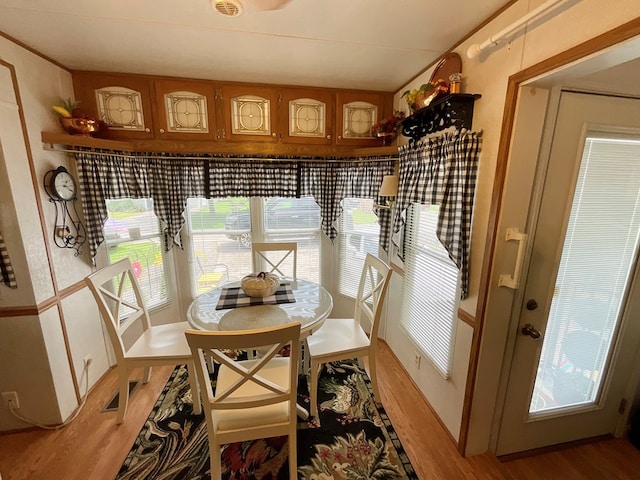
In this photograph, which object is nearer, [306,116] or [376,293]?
[376,293]

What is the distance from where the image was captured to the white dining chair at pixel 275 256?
248 centimetres

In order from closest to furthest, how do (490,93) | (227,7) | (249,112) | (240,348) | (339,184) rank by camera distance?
(240,348) < (227,7) < (490,93) < (249,112) < (339,184)

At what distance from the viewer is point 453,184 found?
1516 mm

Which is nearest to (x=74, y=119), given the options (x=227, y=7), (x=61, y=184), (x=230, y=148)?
(x=61, y=184)

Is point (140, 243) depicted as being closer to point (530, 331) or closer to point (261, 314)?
point (261, 314)

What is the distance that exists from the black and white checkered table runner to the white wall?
1185mm

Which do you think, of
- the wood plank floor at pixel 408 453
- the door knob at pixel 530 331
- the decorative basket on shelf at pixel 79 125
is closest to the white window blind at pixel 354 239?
the wood plank floor at pixel 408 453

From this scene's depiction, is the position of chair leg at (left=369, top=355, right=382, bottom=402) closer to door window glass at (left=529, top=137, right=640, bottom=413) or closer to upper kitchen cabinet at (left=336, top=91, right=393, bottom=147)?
door window glass at (left=529, top=137, right=640, bottom=413)

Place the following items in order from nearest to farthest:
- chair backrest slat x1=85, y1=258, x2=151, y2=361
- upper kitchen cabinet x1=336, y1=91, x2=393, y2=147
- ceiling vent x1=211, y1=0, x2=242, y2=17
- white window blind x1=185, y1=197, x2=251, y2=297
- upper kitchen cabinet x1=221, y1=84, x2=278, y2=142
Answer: ceiling vent x1=211, y1=0, x2=242, y2=17
chair backrest slat x1=85, y1=258, x2=151, y2=361
upper kitchen cabinet x1=221, y1=84, x2=278, y2=142
upper kitchen cabinet x1=336, y1=91, x2=393, y2=147
white window blind x1=185, y1=197, x2=251, y2=297

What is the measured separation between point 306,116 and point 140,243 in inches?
75.3

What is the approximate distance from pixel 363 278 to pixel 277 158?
133 cm

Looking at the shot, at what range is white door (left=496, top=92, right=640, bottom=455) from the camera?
4.21 feet

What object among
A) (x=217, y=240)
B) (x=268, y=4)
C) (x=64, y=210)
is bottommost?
(x=217, y=240)

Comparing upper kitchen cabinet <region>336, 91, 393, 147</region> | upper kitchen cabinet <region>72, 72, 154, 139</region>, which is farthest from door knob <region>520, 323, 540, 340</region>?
upper kitchen cabinet <region>72, 72, 154, 139</region>
